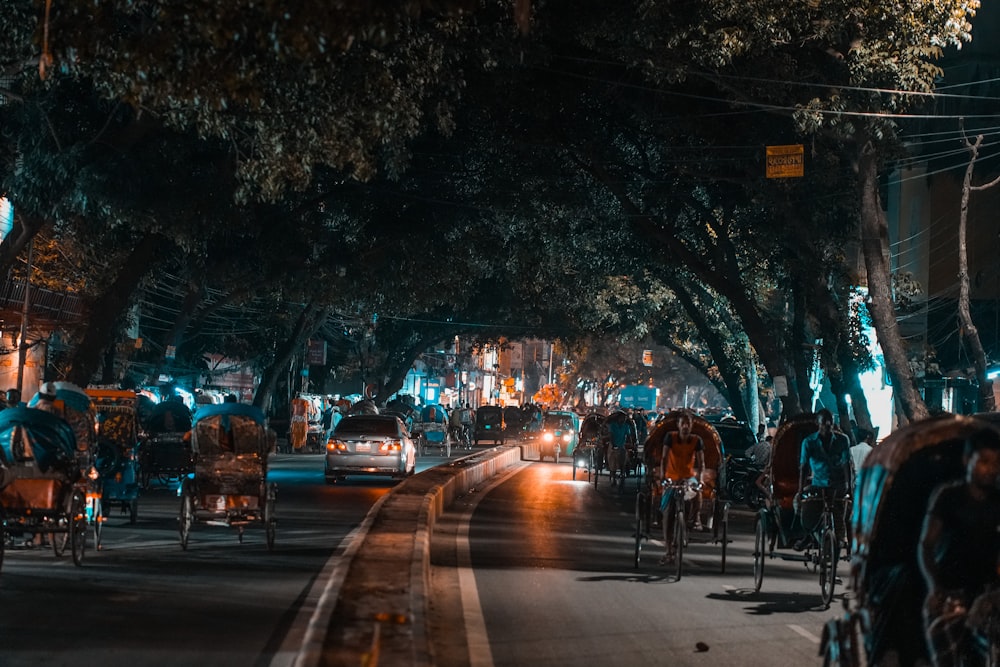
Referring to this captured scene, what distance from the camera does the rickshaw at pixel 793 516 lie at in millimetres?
13227

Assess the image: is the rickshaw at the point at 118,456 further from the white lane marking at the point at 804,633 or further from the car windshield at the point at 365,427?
the white lane marking at the point at 804,633

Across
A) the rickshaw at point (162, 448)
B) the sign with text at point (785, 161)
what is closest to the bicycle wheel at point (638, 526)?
the rickshaw at point (162, 448)

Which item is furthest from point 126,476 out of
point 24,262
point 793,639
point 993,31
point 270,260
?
point 993,31

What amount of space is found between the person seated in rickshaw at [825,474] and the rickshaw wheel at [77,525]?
7676 mm

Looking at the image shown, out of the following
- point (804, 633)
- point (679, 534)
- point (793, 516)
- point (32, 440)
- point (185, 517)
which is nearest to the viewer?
point (804, 633)

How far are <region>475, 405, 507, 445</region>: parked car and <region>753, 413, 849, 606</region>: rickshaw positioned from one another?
5061 centimetres

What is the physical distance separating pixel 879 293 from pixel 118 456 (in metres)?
13.7

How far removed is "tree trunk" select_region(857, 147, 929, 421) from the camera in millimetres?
24109

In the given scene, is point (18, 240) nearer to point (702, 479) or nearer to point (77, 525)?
point (77, 525)

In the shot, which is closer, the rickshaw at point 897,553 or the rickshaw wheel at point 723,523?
the rickshaw at point 897,553

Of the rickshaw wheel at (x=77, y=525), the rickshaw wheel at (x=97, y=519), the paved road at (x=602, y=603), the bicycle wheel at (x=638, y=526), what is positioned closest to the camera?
the paved road at (x=602, y=603)

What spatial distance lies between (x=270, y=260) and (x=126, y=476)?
1331 cm

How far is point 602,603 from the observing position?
42.3 feet

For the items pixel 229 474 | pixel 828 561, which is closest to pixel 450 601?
pixel 828 561
